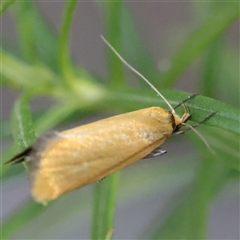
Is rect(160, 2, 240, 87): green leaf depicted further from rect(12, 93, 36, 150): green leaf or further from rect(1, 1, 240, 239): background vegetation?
rect(12, 93, 36, 150): green leaf

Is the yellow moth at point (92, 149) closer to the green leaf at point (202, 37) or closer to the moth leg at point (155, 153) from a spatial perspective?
the moth leg at point (155, 153)

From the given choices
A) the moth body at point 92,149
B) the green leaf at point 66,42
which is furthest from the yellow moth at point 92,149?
the green leaf at point 66,42

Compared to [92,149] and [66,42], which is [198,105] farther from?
[66,42]

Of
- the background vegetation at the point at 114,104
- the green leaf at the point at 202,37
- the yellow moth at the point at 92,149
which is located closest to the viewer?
the yellow moth at the point at 92,149

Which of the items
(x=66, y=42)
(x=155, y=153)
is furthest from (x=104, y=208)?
(x=66, y=42)

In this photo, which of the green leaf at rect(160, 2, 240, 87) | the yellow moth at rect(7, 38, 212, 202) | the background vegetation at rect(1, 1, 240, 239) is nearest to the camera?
the yellow moth at rect(7, 38, 212, 202)

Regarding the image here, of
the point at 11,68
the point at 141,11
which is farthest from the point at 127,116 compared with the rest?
the point at 141,11

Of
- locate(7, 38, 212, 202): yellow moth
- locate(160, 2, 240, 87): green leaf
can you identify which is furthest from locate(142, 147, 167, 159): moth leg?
locate(160, 2, 240, 87): green leaf
